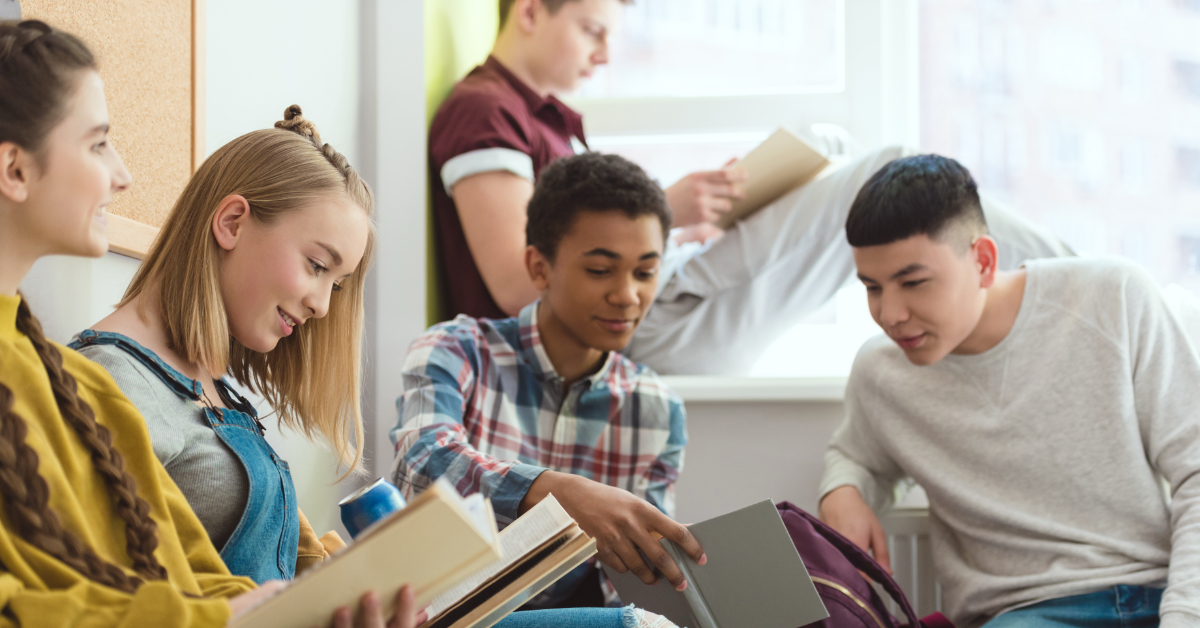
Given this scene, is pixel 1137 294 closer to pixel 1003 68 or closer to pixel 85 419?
pixel 1003 68

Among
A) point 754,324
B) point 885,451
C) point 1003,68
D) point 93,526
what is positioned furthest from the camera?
point 1003,68

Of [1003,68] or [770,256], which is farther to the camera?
[1003,68]

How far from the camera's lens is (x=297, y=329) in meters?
0.90

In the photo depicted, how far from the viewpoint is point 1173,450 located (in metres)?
1.17

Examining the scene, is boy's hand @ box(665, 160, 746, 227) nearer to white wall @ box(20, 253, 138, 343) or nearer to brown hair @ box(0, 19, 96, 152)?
white wall @ box(20, 253, 138, 343)

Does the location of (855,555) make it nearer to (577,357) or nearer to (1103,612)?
(1103,612)

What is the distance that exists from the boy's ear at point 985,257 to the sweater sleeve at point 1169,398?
0.17m

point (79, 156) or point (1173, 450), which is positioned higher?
point (79, 156)

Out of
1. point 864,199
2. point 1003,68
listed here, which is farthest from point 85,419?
point 1003,68

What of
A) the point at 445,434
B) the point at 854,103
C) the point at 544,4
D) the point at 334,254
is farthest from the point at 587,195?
the point at 854,103

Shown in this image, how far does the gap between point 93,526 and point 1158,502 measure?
118 cm

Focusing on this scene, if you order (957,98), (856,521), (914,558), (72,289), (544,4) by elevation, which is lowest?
(914,558)

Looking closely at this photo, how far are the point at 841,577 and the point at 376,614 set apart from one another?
666 mm

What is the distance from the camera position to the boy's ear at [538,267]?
131 centimetres
